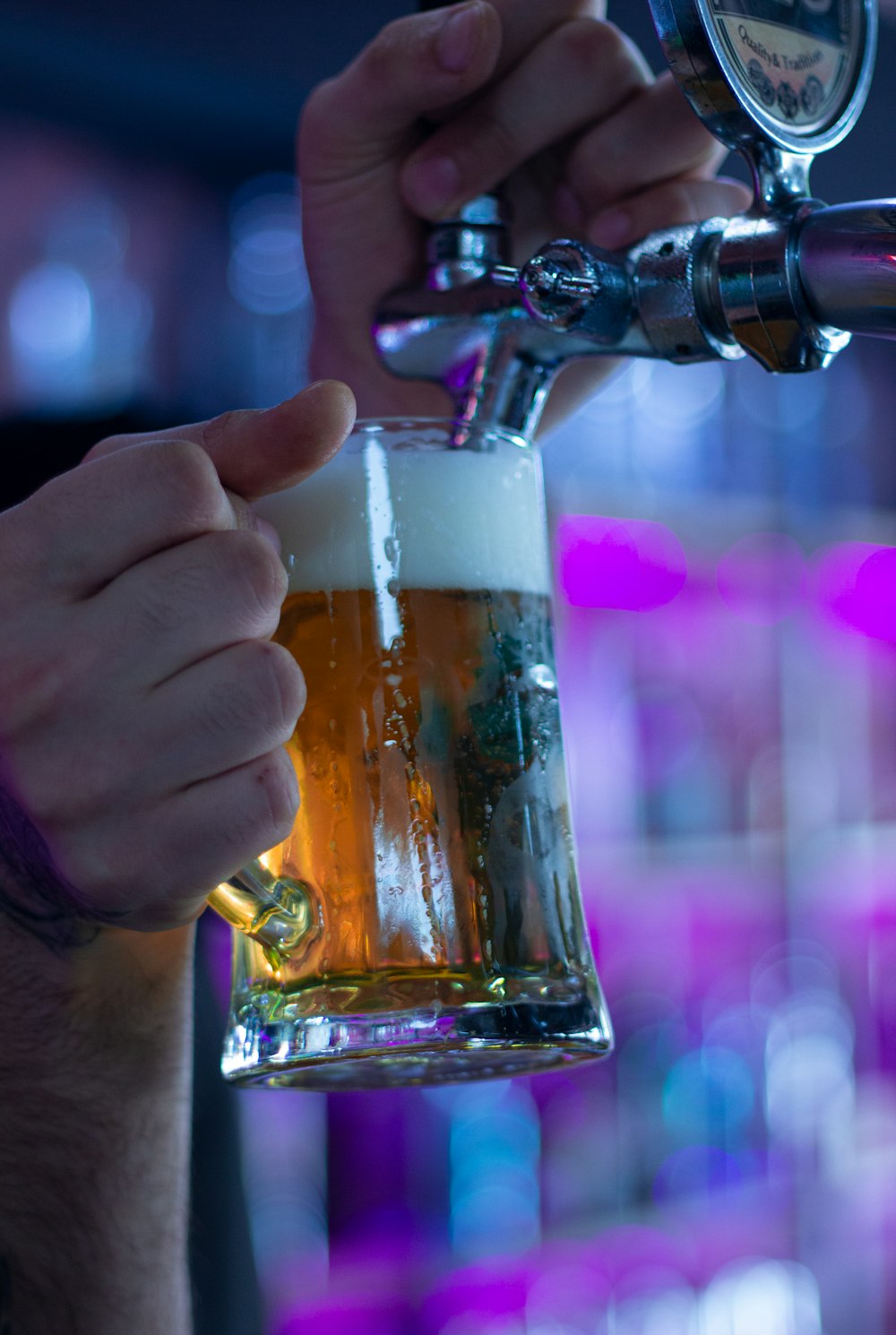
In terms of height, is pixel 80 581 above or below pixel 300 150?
below

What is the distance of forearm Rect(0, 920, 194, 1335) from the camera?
0.77m

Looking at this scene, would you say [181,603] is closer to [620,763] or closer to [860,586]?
[620,763]

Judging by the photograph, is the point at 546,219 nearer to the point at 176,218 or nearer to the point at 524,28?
the point at 524,28

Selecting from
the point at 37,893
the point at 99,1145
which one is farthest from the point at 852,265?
the point at 99,1145

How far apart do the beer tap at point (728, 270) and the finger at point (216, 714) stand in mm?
226

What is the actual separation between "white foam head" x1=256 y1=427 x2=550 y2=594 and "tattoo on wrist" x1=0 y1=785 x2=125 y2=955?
0.16 meters

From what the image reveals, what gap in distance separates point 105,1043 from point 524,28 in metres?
0.69

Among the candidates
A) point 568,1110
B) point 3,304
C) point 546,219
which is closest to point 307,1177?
point 568,1110

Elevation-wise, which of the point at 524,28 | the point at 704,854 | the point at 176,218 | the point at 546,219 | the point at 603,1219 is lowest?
the point at 603,1219

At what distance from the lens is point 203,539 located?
1.72 feet

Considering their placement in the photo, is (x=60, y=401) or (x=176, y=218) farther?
(x=176, y=218)

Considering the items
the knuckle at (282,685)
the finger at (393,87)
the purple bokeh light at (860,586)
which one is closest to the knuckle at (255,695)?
the knuckle at (282,685)

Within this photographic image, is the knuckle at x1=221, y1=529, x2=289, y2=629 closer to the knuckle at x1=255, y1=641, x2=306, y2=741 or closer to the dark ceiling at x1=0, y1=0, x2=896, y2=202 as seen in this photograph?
the knuckle at x1=255, y1=641, x2=306, y2=741

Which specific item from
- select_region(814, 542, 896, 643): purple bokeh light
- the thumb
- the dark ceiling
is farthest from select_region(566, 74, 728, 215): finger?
select_region(814, 542, 896, 643): purple bokeh light
